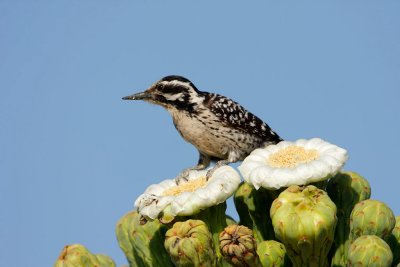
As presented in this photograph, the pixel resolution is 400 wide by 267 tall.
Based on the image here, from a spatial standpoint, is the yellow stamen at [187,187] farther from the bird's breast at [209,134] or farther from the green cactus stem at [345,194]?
the bird's breast at [209,134]

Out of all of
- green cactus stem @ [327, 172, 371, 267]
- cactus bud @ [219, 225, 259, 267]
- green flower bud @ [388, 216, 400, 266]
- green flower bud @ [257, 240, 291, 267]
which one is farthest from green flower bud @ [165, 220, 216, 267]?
green flower bud @ [388, 216, 400, 266]

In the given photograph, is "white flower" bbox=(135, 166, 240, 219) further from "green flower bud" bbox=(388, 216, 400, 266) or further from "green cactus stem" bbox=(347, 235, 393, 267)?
"green flower bud" bbox=(388, 216, 400, 266)

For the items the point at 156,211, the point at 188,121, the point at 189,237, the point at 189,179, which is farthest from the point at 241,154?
the point at 189,237

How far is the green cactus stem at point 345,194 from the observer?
5145 millimetres

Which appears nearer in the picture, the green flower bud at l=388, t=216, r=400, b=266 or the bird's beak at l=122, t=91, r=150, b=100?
the green flower bud at l=388, t=216, r=400, b=266

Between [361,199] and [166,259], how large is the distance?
1.39m

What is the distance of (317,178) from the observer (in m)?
4.84

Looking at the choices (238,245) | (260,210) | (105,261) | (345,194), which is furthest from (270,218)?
(105,261)

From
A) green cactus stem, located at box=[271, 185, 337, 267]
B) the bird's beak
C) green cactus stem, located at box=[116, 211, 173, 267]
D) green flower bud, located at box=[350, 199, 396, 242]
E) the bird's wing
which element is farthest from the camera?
the bird's wing

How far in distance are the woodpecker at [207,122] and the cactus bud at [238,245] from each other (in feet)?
12.3

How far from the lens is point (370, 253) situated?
4.35 m

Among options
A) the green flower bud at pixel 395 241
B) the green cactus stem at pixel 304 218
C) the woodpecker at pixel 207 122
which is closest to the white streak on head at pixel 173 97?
the woodpecker at pixel 207 122

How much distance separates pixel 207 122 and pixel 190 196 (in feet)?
11.6

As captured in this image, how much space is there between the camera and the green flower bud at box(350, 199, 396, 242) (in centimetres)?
469
